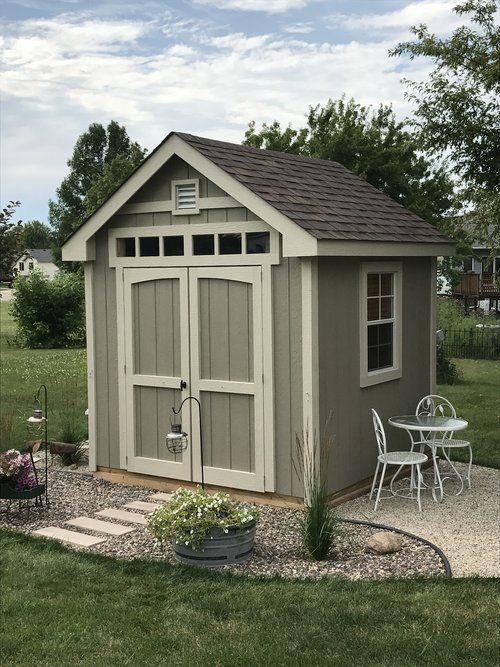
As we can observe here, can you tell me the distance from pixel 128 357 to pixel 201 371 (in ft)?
3.19

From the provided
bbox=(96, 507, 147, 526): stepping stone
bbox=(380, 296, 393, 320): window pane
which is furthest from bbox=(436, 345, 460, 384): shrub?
bbox=(96, 507, 147, 526): stepping stone

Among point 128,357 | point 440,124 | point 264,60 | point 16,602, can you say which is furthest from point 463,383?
point 16,602

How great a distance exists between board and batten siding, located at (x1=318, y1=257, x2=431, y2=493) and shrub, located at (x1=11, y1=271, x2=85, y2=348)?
17.6 meters

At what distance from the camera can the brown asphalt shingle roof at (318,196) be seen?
309 inches

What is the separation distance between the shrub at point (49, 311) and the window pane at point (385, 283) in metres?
17.7

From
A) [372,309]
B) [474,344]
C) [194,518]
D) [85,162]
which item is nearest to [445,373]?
[474,344]

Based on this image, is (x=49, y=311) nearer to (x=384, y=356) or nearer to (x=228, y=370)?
(x=384, y=356)

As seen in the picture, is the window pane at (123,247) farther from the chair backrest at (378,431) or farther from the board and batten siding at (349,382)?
the chair backrest at (378,431)

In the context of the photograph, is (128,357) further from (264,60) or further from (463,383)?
(463,383)

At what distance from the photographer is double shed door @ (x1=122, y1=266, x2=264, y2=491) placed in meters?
8.07

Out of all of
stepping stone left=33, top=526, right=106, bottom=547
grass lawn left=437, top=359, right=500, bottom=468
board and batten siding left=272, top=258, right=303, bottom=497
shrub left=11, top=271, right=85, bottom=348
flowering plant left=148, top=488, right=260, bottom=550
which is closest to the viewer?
flowering plant left=148, top=488, right=260, bottom=550

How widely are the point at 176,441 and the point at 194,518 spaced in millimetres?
1805

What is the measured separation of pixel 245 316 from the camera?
806 cm

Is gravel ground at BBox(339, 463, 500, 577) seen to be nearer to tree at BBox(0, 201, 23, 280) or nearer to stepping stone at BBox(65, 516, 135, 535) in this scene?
stepping stone at BBox(65, 516, 135, 535)
